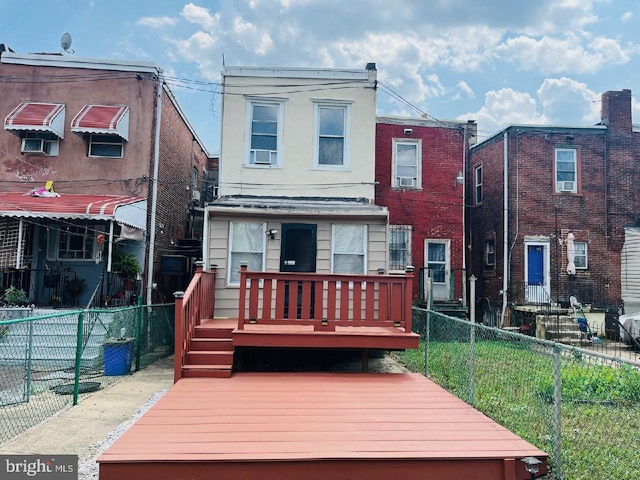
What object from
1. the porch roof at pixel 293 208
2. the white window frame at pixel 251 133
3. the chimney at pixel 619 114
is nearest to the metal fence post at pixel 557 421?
the porch roof at pixel 293 208

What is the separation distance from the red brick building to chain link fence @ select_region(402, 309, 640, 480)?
26.3 ft

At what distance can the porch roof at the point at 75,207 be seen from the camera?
9.52 metres

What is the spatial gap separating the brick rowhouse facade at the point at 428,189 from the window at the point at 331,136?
133 inches

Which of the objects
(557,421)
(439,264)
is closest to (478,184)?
(439,264)

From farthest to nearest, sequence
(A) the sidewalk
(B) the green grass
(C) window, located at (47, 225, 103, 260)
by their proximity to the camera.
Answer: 1. (C) window, located at (47, 225, 103, 260)
2. (A) the sidewalk
3. (B) the green grass

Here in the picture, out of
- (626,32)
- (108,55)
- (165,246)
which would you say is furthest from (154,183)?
(626,32)

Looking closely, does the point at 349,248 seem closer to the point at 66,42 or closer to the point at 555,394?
the point at 555,394

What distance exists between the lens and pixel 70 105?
11.4m

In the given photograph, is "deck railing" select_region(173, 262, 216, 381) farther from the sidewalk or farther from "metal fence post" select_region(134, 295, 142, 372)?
"metal fence post" select_region(134, 295, 142, 372)

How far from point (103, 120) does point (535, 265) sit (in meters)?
14.0

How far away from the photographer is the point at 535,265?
15.1m

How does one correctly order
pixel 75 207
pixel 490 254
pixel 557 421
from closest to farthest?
pixel 557 421 → pixel 75 207 → pixel 490 254

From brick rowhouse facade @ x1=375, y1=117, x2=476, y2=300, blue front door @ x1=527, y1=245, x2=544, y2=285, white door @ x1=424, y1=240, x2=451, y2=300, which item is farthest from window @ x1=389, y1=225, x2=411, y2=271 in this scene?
blue front door @ x1=527, y1=245, x2=544, y2=285

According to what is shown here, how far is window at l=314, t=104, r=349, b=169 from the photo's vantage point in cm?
1031
